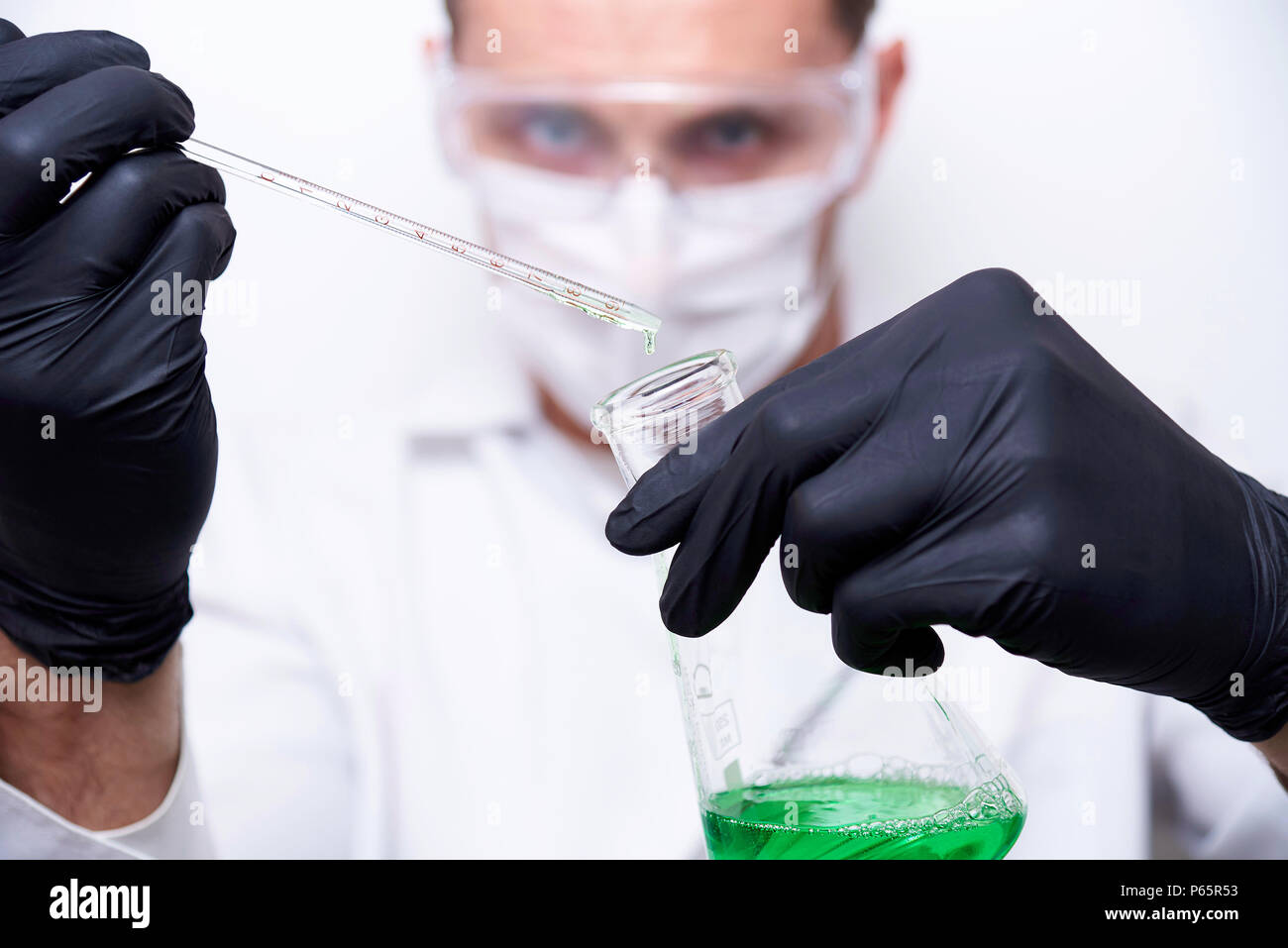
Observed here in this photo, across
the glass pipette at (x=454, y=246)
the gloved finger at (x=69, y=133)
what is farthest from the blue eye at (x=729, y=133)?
the gloved finger at (x=69, y=133)

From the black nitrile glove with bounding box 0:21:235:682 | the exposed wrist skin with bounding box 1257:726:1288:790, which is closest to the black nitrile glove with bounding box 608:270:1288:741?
the exposed wrist skin with bounding box 1257:726:1288:790

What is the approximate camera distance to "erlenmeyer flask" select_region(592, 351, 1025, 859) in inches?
27.2

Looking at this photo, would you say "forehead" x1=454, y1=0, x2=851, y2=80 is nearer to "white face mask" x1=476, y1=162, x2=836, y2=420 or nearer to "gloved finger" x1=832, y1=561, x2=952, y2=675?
"white face mask" x1=476, y1=162, x2=836, y2=420

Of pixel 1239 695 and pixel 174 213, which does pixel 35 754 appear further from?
pixel 1239 695

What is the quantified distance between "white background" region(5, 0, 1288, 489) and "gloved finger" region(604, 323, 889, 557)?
949 millimetres

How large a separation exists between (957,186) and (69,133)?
48.8 inches

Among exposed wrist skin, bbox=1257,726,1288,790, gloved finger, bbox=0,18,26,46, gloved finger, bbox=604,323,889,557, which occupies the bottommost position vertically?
exposed wrist skin, bbox=1257,726,1288,790

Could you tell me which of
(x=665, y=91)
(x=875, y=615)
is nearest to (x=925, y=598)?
(x=875, y=615)

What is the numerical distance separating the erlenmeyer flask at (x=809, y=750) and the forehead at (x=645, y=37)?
0.92 metres

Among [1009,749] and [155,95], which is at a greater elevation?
[155,95]

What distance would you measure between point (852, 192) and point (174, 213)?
0.99m

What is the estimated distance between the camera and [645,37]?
149 centimetres

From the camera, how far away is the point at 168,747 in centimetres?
128

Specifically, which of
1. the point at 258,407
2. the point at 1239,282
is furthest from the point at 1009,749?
the point at 258,407
